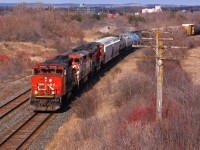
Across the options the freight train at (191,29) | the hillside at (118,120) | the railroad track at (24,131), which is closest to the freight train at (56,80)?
the railroad track at (24,131)

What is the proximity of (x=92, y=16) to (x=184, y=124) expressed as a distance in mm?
108842

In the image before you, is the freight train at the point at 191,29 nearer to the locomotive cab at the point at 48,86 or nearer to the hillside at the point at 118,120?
the hillside at the point at 118,120

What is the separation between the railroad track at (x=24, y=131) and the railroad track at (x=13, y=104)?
1421 mm

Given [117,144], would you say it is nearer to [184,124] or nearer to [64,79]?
[184,124]

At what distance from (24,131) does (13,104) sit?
5.29m

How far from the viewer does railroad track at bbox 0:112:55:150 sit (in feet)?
53.9

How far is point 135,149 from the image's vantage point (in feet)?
38.1

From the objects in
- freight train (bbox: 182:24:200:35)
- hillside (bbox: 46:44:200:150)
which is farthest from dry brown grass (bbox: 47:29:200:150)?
freight train (bbox: 182:24:200:35)

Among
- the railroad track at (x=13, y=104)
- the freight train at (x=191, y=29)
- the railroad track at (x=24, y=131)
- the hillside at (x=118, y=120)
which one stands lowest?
the railroad track at (x=24, y=131)

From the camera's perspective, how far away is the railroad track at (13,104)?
839 inches

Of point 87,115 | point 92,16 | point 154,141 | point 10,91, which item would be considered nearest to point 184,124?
point 154,141

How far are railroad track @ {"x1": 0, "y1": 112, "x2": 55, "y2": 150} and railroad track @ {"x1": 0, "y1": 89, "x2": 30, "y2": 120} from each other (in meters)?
1.42

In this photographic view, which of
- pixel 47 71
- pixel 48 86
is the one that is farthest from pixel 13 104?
pixel 47 71

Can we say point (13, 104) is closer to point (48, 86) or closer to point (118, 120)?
point (48, 86)
